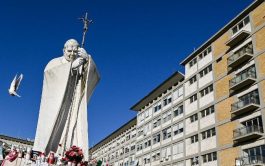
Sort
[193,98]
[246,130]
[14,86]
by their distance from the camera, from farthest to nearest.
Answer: [193,98]
[246,130]
[14,86]

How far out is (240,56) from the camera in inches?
1594

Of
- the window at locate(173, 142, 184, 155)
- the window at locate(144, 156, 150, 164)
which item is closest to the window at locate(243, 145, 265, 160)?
the window at locate(173, 142, 184, 155)

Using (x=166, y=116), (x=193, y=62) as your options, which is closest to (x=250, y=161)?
(x=193, y=62)

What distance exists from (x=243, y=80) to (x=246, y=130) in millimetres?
5578

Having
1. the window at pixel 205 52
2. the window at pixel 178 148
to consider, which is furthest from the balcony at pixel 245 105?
the window at pixel 178 148

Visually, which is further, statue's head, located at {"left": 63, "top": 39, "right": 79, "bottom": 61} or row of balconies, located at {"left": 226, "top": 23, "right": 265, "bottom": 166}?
row of balconies, located at {"left": 226, "top": 23, "right": 265, "bottom": 166}

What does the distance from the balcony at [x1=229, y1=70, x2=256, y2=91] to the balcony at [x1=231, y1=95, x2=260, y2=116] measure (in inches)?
65.7

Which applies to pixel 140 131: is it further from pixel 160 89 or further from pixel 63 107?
pixel 63 107

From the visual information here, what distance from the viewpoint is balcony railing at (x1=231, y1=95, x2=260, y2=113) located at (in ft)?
122

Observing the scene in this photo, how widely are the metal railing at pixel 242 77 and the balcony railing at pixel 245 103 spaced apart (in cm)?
241

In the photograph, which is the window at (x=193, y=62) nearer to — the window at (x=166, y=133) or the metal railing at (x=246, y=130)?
the window at (x=166, y=133)

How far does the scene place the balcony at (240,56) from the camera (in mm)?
39750

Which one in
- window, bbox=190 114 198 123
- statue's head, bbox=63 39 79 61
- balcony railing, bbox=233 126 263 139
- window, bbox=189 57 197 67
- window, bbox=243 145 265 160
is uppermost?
window, bbox=189 57 197 67

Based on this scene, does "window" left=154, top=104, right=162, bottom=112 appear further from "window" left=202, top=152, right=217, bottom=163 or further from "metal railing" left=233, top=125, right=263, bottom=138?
"metal railing" left=233, top=125, right=263, bottom=138
